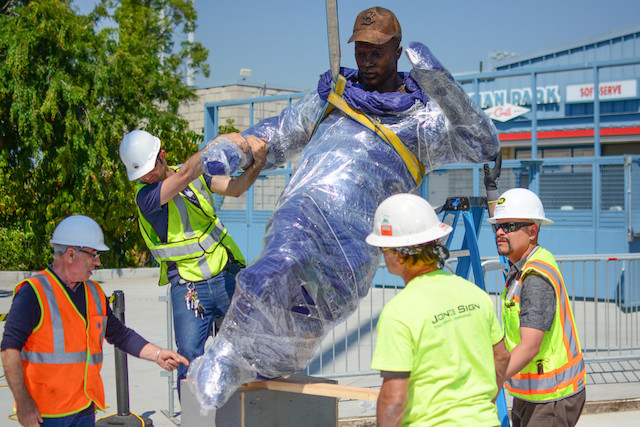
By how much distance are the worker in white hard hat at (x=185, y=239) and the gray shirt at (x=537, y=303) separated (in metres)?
1.49

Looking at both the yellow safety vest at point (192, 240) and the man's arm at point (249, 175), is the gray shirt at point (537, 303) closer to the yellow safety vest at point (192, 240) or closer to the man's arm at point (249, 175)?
the man's arm at point (249, 175)

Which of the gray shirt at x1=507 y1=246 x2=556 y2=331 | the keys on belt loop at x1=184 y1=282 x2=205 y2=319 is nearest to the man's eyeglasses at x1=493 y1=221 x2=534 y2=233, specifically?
the gray shirt at x1=507 y1=246 x2=556 y2=331

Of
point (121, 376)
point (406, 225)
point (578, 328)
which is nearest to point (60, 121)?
point (121, 376)

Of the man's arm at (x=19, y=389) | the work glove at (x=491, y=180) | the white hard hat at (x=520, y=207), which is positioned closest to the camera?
the man's arm at (x=19, y=389)

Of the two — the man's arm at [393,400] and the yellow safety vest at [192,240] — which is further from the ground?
the yellow safety vest at [192,240]

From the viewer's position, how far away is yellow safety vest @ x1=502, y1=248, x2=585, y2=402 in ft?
9.70

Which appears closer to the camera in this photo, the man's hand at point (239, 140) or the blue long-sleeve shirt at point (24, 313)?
the blue long-sleeve shirt at point (24, 313)

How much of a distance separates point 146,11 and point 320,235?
57.7 ft

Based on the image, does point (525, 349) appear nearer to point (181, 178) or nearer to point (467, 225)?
point (467, 225)

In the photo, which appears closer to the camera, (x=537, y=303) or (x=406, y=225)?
(x=406, y=225)

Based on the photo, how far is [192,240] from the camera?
11.6 feet

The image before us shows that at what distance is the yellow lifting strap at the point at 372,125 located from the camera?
3037 millimetres

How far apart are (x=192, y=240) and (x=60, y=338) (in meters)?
0.88

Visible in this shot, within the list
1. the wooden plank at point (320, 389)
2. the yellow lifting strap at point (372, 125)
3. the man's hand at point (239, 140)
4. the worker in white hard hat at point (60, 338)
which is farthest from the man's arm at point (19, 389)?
the yellow lifting strap at point (372, 125)
